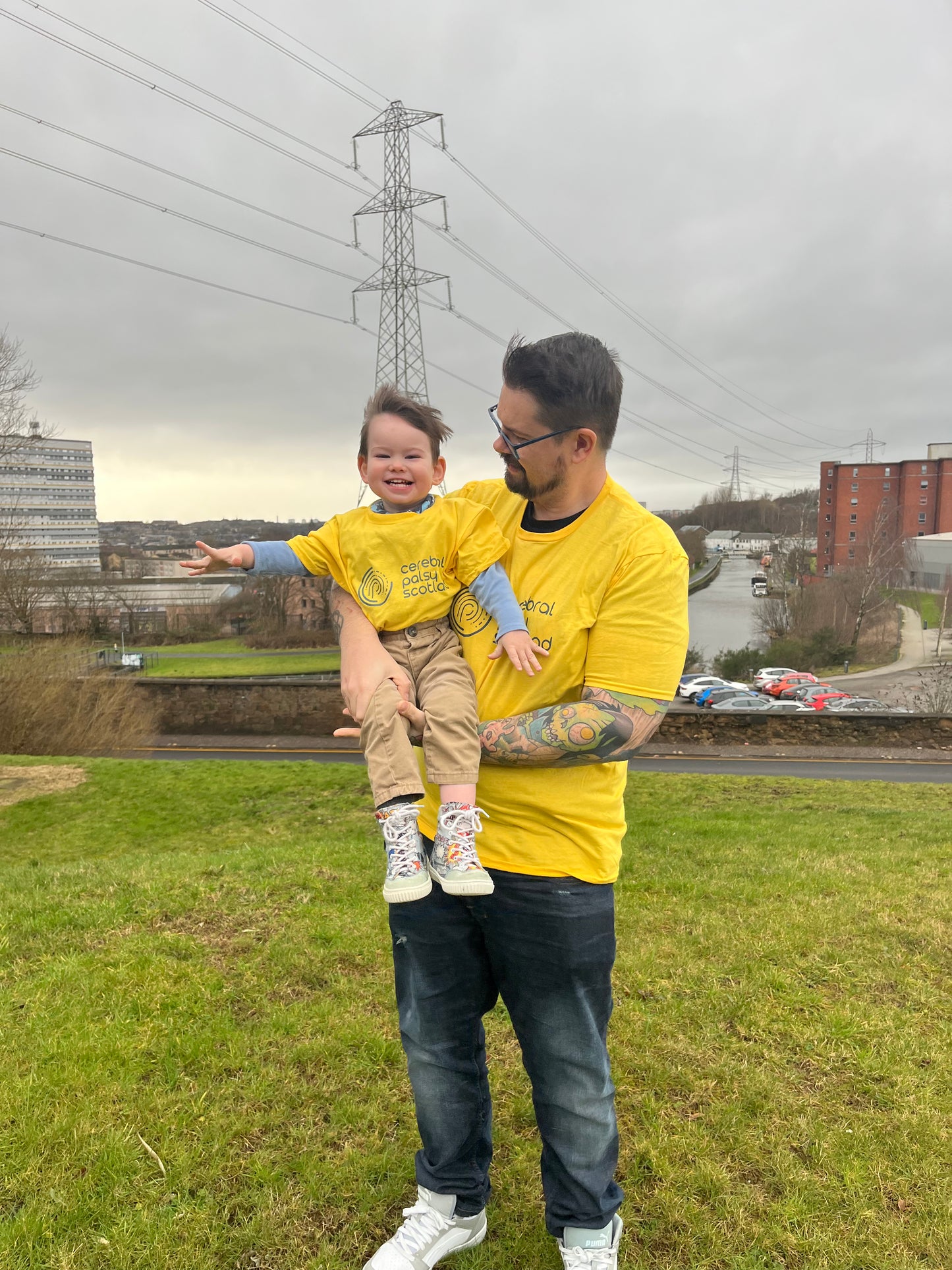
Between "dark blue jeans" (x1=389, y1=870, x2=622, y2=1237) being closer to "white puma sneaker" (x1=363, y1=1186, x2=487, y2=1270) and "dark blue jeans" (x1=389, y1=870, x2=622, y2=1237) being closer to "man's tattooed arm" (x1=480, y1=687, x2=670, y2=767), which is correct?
"white puma sneaker" (x1=363, y1=1186, x2=487, y2=1270)

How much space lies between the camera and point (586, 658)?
182 cm

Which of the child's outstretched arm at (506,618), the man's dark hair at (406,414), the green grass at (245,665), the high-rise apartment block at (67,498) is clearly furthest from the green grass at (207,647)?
the child's outstretched arm at (506,618)

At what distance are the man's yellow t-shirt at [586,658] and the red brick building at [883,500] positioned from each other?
70788mm

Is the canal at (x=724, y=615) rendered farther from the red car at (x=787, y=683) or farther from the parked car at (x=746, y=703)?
the parked car at (x=746, y=703)

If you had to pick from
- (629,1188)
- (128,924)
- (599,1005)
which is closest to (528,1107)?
(629,1188)

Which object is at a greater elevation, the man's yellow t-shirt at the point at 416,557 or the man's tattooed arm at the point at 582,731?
the man's yellow t-shirt at the point at 416,557

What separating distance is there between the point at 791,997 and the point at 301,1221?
2.44 m

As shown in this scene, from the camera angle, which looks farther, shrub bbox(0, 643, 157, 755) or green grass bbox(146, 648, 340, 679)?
green grass bbox(146, 648, 340, 679)

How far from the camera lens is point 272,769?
15.5 meters

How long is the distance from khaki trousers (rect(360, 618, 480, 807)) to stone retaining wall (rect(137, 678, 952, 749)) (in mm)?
19081

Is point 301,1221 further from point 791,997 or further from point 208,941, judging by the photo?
point 791,997

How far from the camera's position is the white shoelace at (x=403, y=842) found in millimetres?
1930

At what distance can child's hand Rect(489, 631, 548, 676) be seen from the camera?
180 centimetres

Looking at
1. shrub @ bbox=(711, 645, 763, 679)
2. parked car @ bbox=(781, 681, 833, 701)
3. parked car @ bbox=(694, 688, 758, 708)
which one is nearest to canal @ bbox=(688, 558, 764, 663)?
shrub @ bbox=(711, 645, 763, 679)
